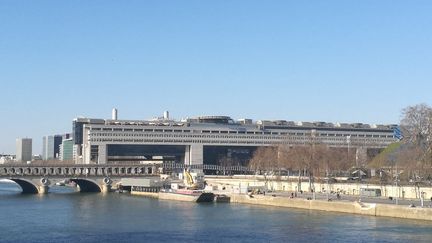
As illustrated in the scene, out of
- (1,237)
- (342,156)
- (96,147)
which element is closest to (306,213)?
(1,237)

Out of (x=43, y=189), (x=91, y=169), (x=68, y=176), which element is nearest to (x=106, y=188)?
(x=68, y=176)

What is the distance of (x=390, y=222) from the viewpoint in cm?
6694

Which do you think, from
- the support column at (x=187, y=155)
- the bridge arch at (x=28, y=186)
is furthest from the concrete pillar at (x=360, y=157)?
the bridge arch at (x=28, y=186)

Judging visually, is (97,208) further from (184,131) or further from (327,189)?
(184,131)

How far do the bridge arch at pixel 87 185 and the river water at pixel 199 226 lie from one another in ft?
168

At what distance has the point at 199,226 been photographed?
6531 centimetres

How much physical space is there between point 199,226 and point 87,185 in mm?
84060

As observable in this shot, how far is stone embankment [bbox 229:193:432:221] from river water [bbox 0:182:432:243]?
1775 millimetres

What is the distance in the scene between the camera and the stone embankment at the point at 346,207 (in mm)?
69125

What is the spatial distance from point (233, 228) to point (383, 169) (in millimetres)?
54654

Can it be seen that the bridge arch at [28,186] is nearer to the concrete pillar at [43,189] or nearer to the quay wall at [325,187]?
the concrete pillar at [43,189]

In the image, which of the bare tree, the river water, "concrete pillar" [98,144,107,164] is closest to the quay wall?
the bare tree

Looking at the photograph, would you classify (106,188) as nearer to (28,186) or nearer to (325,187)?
(28,186)

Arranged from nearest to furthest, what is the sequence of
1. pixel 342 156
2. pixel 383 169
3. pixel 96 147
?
pixel 383 169, pixel 342 156, pixel 96 147
